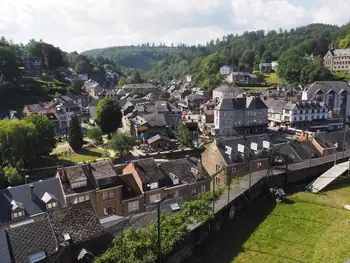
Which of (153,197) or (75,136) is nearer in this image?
(153,197)

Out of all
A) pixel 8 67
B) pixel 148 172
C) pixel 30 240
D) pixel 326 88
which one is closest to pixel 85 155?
pixel 148 172

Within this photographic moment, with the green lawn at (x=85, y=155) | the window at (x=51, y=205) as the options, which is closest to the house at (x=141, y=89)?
the green lawn at (x=85, y=155)

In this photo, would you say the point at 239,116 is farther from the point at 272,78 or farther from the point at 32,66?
the point at 32,66

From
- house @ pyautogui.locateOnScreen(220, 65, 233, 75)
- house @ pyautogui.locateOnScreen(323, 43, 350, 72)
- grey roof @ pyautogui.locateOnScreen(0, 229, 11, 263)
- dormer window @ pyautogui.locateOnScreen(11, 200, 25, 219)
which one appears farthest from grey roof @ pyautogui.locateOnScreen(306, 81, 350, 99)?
grey roof @ pyautogui.locateOnScreen(0, 229, 11, 263)

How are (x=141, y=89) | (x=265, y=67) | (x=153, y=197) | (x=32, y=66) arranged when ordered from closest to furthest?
(x=153, y=197) → (x=32, y=66) → (x=141, y=89) → (x=265, y=67)

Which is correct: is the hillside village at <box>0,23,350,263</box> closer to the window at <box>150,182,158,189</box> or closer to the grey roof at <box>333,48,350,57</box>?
the window at <box>150,182,158,189</box>

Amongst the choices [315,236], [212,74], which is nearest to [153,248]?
[315,236]

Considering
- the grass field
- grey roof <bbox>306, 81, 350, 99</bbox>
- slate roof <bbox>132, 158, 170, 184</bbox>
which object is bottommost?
the grass field

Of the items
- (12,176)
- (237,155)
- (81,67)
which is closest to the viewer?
(237,155)
